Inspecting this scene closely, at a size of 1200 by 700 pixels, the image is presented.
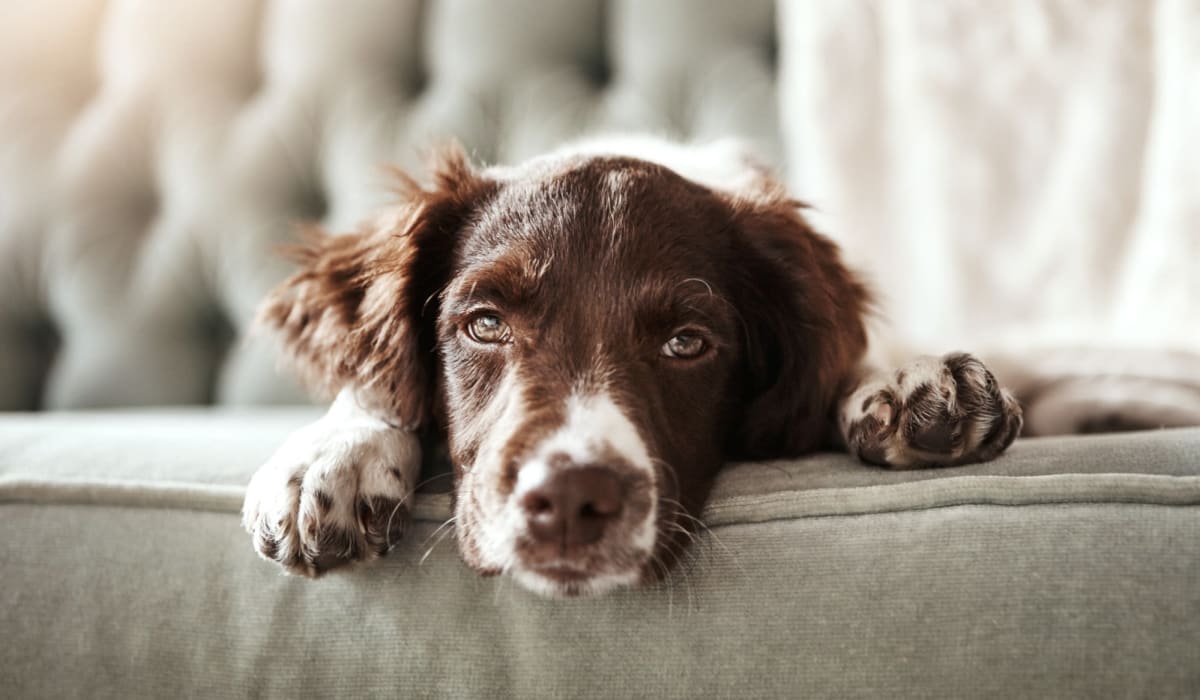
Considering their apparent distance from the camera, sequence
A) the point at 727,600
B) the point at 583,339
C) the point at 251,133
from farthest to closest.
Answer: the point at 251,133 → the point at 583,339 → the point at 727,600

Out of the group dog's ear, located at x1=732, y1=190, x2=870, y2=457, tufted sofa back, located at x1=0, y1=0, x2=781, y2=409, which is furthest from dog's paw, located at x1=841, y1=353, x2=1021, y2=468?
tufted sofa back, located at x1=0, y1=0, x2=781, y2=409

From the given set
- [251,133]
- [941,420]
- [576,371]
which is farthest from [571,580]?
[251,133]

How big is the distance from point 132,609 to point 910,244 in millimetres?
2429

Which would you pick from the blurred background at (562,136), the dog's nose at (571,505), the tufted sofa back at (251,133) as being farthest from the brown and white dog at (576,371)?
the tufted sofa back at (251,133)

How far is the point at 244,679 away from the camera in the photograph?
1.19 metres

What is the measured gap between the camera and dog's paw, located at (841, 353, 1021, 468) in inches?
51.1

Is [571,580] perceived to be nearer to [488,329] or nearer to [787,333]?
[488,329]

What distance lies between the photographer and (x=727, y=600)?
112 centimetres

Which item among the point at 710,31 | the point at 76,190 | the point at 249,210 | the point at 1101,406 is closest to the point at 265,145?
the point at 249,210

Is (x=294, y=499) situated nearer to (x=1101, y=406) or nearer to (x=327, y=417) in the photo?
(x=327, y=417)

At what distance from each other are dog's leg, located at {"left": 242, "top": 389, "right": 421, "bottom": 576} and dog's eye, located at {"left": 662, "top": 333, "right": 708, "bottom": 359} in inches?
19.2

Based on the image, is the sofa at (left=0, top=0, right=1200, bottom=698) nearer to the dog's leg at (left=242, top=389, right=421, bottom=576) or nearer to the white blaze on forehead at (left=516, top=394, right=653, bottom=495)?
the dog's leg at (left=242, top=389, right=421, bottom=576)

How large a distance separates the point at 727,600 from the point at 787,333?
67cm

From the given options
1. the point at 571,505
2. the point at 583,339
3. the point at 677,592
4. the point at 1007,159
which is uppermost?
the point at 1007,159
